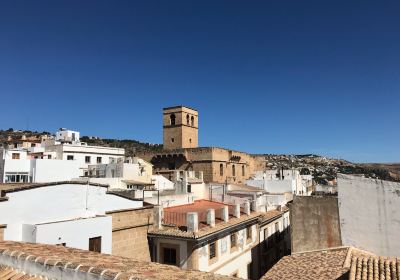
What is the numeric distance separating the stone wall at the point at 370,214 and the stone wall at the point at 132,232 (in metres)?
7.84

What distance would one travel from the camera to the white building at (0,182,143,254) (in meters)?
10.2

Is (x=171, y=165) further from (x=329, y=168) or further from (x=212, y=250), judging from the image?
(x=329, y=168)

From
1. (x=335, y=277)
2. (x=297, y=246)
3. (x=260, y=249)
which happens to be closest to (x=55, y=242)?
(x=335, y=277)

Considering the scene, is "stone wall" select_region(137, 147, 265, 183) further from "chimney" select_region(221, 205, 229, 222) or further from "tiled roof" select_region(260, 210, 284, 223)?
"chimney" select_region(221, 205, 229, 222)

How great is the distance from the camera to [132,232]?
46.3 feet

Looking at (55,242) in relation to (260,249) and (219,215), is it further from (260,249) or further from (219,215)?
(260,249)

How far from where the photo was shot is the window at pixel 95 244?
1190cm

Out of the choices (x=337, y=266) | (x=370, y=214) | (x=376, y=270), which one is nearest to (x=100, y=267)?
(x=376, y=270)

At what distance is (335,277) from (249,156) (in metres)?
46.2

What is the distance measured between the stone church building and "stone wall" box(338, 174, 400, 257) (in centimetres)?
3134

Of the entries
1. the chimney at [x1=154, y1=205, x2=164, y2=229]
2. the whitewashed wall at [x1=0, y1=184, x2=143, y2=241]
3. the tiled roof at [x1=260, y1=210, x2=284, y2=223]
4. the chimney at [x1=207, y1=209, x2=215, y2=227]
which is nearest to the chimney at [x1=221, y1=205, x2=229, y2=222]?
the chimney at [x1=207, y1=209, x2=215, y2=227]

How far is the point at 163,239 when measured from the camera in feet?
48.6

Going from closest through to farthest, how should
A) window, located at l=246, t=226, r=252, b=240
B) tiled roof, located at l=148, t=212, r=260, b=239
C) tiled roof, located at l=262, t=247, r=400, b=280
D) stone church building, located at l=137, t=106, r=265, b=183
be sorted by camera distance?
tiled roof, located at l=262, t=247, r=400, b=280 → tiled roof, located at l=148, t=212, r=260, b=239 → window, located at l=246, t=226, r=252, b=240 → stone church building, located at l=137, t=106, r=265, b=183

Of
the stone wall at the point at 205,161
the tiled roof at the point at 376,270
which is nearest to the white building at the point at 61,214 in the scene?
the tiled roof at the point at 376,270
